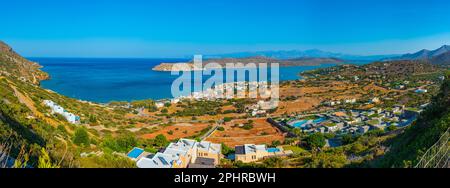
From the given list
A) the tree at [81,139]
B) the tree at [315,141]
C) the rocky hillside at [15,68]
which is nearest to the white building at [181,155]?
the tree at [81,139]

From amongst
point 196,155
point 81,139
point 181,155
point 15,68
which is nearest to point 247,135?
point 196,155

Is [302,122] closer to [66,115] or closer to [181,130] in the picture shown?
[181,130]

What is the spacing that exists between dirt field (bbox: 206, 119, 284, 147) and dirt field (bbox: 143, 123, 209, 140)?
1.80m

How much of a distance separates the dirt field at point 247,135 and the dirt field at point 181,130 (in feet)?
5.92

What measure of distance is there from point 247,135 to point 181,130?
16.9ft

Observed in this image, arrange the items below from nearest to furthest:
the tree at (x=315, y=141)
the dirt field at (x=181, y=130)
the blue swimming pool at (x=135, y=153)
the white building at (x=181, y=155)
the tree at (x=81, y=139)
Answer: the white building at (x=181, y=155) → the blue swimming pool at (x=135, y=153) → the tree at (x=81, y=139) → the tree at (x=315, y=141) → the dirt field at (x=181, y=130)

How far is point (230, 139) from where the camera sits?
68.0 ft

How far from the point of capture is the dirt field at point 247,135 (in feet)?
65.6

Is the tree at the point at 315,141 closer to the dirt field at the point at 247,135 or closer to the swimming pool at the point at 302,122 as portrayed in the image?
the dirt field at the point at 247,135

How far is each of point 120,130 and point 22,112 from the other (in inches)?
269

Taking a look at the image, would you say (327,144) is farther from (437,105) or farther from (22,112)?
(22,112)

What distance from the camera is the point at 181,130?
942 inches

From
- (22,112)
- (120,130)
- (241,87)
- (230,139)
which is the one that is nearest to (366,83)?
(241,87)
